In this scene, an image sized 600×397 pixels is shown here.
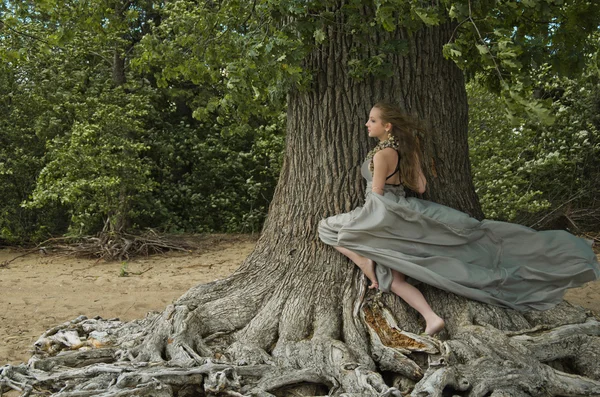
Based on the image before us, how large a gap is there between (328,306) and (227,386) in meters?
1.07

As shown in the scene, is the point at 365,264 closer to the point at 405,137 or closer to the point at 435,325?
the point at 435,325

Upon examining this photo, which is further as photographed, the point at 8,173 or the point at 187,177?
the point at 187,177

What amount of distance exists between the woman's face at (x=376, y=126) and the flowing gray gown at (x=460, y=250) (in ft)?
0.75

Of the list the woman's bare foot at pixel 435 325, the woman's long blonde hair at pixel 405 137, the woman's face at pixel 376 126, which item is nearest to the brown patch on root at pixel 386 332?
the woman's bare foot at pixel 435 325

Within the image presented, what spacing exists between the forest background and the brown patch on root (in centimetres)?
475

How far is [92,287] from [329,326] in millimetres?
4135

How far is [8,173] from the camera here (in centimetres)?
1059

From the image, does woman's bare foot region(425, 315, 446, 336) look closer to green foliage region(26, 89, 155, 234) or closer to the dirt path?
the dirt path

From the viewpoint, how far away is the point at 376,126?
4777 mm

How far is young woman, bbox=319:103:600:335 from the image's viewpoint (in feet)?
15.2

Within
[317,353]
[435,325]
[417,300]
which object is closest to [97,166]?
[317,353]

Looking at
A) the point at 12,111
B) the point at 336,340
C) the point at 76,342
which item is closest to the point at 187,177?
the point at 12,111

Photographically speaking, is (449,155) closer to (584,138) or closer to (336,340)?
(336,340)

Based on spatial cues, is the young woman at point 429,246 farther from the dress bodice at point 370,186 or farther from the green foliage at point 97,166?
the green foliage at point 97,166
